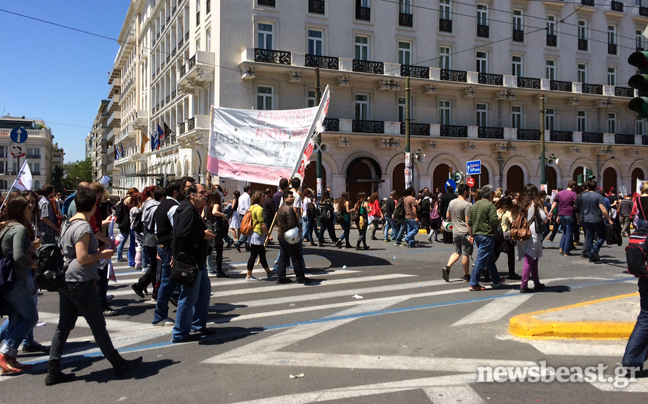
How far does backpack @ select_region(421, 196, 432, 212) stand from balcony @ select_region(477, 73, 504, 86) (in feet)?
63.4

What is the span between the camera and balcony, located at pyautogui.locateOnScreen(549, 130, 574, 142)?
37.3 meters

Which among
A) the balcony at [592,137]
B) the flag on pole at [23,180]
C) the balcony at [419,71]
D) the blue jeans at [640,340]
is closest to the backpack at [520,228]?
the blue jeans at [640,340]

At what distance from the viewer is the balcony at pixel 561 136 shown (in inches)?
1469

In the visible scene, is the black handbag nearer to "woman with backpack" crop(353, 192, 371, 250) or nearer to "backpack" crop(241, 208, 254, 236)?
"backpack" crop(241, 208, 254, 236)

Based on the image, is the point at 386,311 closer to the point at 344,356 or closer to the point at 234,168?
the point at 344,356

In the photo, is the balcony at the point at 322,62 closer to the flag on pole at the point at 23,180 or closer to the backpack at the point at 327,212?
the backpack at the point at 327,212

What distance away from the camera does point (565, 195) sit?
44.6 ft

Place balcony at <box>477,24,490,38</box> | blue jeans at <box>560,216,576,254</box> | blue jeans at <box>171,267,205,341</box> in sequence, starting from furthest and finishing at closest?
balcony at <box>477,24,490,38</box> < blue jeans at <box>560,216,576,254</box> < blue jeans at <box>171,267,205,341</box>

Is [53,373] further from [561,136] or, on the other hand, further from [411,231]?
[561,136]

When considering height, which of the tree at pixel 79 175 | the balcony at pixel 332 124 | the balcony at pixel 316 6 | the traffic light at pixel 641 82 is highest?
the balcony at pixel 316 6

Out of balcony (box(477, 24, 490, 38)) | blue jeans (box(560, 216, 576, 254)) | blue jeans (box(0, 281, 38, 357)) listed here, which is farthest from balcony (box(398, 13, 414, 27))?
blue jeans (box(0, 281, 38, 357))

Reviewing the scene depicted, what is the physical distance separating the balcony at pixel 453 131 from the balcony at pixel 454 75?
3.10m

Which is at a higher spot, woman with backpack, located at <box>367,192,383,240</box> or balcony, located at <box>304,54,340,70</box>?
balcony, located at <box>304,54,340,70</box>

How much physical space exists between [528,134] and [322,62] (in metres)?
16.0
